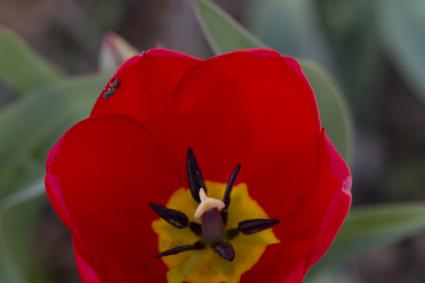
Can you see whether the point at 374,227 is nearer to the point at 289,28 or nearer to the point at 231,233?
the point at 231,233

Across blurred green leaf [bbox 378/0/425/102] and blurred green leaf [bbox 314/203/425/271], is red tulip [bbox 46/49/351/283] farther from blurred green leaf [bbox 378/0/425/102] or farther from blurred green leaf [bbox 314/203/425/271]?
blurred green leaf [bbox 378/0/425/102]

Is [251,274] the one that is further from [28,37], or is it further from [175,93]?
[28,37]

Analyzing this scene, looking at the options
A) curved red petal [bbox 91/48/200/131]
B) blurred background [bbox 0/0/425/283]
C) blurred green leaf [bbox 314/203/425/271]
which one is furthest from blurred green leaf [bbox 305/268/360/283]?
curved red petal [bbox 91/48/200/131]

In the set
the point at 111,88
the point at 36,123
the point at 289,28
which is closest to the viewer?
the point at 111,88

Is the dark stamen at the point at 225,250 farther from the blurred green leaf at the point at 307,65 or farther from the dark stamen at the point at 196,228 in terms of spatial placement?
the blurred green leaf at the point at 307,65

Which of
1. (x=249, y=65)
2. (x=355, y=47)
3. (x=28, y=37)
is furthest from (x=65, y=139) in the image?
(x=28, y=37)

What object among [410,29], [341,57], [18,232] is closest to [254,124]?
[18,232]

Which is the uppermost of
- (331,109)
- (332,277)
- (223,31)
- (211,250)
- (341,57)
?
(223,31)
